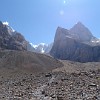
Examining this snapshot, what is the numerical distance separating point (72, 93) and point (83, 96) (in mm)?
2854

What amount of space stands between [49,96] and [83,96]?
509cm

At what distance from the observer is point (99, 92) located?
38.7 meters

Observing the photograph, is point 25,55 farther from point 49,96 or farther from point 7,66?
point 49,96

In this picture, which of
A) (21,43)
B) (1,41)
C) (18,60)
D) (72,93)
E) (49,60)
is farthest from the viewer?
(21,43)

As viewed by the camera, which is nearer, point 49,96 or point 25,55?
point 49,96

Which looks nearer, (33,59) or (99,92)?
(99,92)

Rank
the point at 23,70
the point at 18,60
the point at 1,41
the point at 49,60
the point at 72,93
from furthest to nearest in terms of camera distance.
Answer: the point at 1,41, the point at 49,60, the point at 18,60, the point at 23,70, the point at 72,93

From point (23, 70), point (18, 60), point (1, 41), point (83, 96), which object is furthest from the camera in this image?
point (1, 41)

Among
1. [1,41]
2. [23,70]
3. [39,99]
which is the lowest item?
[39,99]

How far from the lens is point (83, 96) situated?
122 ft

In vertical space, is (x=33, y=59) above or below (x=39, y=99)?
above

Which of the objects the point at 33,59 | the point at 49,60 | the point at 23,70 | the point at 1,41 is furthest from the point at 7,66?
the point at 1,41

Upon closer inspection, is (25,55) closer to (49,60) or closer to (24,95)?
(49,60)

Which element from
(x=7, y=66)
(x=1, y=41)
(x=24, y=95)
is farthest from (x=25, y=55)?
(x=24, y=95)
